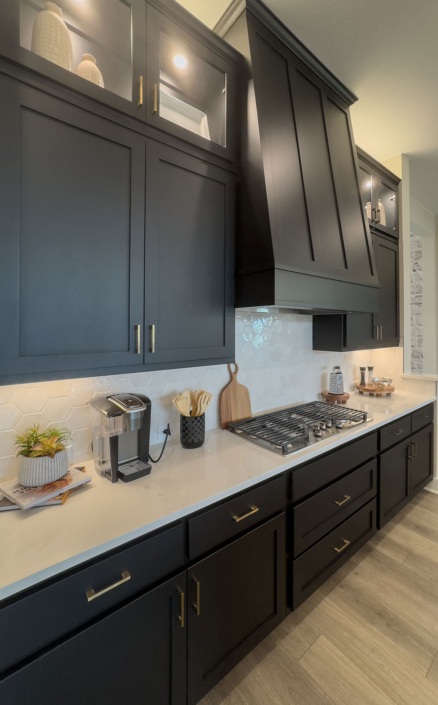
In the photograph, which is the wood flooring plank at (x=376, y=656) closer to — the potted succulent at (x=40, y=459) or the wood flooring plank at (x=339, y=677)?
the wood flooring plank at (x=339, y=677)

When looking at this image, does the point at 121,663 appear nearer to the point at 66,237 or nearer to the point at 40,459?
the point at 40,459

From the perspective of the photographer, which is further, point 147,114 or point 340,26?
point 340,26

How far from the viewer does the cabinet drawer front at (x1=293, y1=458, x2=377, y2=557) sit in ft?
5.05

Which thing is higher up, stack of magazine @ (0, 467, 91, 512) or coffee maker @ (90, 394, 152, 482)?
coffee maker @ (90, 394, 152, 482)

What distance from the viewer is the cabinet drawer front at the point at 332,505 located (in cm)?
154

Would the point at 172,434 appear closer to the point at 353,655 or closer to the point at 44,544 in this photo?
the point at 44,544

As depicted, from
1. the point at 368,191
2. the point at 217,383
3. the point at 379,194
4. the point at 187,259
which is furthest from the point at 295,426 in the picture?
the point at 379,194

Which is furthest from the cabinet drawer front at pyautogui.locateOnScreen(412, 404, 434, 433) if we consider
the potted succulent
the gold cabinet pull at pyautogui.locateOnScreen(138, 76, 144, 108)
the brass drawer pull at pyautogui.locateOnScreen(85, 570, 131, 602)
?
the gold cabinet pull at pyautogui.locateOnScreen(138, 76, 144, 108)

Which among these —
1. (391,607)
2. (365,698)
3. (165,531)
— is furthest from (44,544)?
(391,607)

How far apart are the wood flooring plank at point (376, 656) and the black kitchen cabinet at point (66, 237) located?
5.58ft

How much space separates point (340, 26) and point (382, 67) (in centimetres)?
46

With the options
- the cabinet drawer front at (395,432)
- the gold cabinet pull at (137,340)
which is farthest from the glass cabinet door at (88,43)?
the cabinet drawer front at (395,432)

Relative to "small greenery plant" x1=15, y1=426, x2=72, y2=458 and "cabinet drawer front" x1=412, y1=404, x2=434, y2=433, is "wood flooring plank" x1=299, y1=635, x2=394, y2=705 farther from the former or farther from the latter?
"cabinet drawer front" x1=412, y1=404, x2=434, y2=433

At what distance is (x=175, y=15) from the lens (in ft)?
4.37
